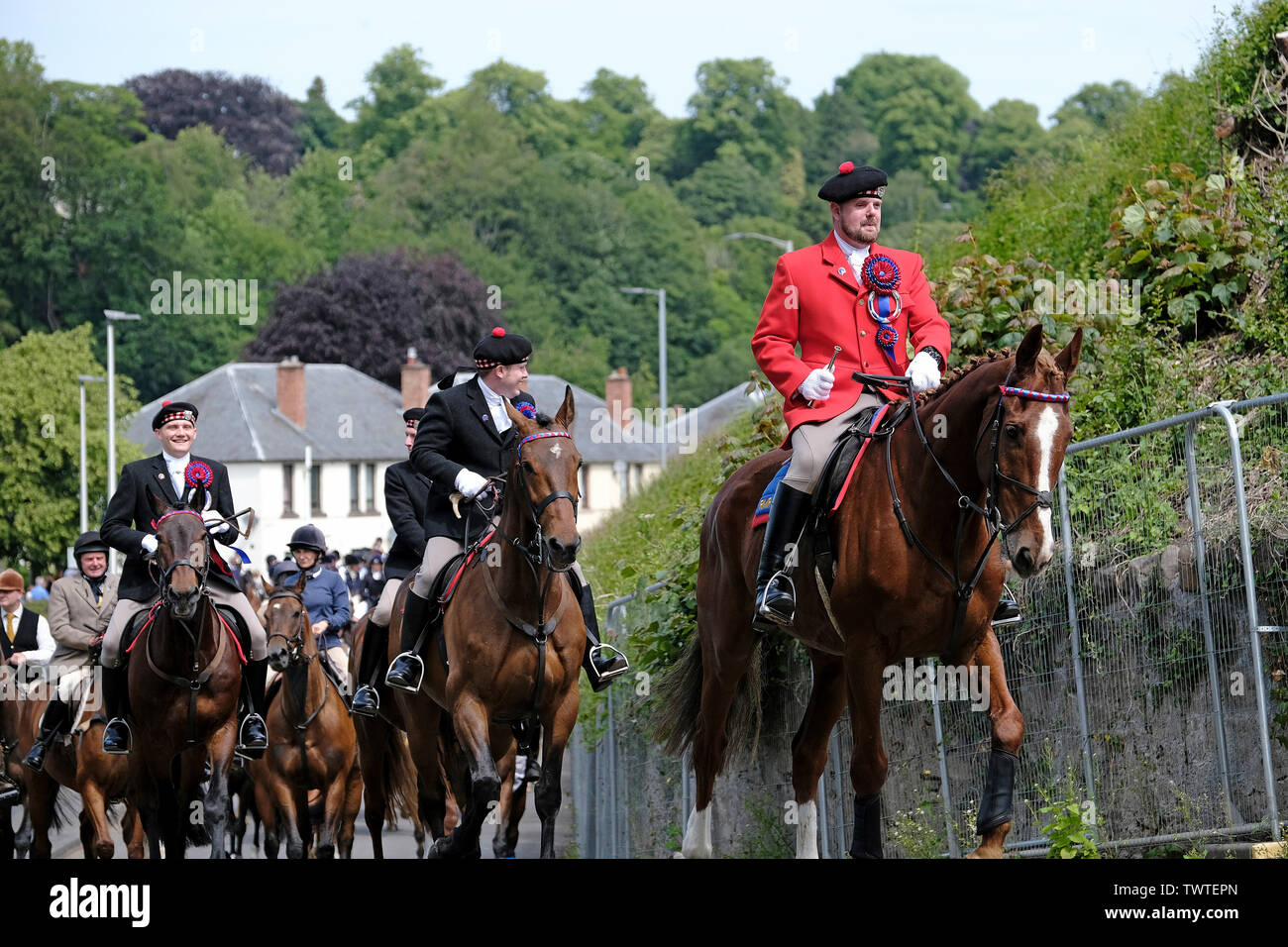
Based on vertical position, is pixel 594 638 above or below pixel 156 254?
below

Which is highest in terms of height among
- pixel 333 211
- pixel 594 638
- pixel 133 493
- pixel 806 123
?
pixel 806 123

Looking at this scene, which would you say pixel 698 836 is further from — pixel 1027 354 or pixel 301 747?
pixel 301 747

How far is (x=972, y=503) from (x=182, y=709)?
253 inches

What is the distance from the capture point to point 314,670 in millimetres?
16578

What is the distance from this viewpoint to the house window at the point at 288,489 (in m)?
78.2

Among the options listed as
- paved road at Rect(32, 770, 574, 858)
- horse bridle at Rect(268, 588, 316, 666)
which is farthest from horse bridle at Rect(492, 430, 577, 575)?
paved road at Rect(32, 770, 574, 858)

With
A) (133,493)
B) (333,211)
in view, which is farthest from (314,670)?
(333,211)

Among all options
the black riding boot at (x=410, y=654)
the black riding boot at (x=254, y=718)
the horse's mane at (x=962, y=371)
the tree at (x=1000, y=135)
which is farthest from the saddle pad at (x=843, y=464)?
the tree at (x=1000, y=135)

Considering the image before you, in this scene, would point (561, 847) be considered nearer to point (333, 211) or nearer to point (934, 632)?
point (934, 632)

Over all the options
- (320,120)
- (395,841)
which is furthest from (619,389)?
(320,120)

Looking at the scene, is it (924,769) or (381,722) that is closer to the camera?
(924,769)

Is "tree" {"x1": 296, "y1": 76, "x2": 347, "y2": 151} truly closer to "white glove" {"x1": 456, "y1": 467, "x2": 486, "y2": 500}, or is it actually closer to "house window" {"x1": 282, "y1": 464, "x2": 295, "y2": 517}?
"house window" {"x1": 282, "y1": 464, "x2": 295, "y2": 517}

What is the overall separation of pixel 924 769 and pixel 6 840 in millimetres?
8726

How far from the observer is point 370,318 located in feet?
293
